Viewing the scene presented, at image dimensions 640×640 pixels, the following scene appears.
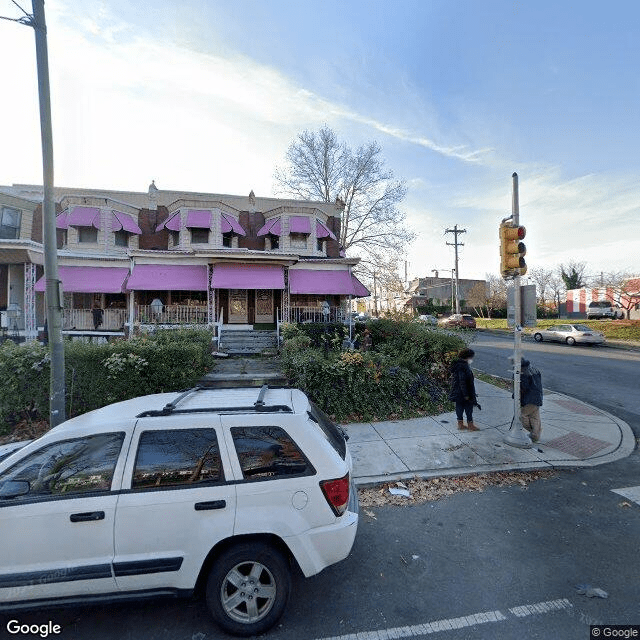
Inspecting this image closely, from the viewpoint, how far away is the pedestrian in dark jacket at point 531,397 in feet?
20.3

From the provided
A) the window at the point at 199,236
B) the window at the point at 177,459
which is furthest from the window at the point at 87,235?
the window at the point at 177,459

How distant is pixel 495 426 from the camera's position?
7051 millimetres

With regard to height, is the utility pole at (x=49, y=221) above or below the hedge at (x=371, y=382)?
above

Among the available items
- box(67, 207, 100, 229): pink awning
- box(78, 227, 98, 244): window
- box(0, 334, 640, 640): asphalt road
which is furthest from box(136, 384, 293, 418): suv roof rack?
box(78, 227, 98, 244): window

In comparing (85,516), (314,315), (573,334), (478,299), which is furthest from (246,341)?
(478,299)

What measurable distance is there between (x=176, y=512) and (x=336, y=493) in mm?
1251

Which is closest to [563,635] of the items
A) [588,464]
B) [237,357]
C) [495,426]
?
[588,464]

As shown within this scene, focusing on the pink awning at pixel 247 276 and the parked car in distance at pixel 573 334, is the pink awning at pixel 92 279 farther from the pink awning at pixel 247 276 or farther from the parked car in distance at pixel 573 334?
the parked car in distance at pixel 573 334

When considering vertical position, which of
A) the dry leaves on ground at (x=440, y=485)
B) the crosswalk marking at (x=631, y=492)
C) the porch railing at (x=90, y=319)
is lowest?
the dry leaves on ground at (x=440, y=485)

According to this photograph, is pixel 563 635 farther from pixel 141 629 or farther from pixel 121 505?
pixel 121 505

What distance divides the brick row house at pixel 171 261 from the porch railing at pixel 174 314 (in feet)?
0.17

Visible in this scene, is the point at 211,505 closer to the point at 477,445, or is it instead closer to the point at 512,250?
the point at 477,445

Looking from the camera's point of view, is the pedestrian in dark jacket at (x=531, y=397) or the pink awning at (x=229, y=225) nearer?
the pedestrian in dark jacket at (x=531, y=397)

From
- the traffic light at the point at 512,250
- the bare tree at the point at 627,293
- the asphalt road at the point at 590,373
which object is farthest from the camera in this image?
the bare tree at the point at 627,293
